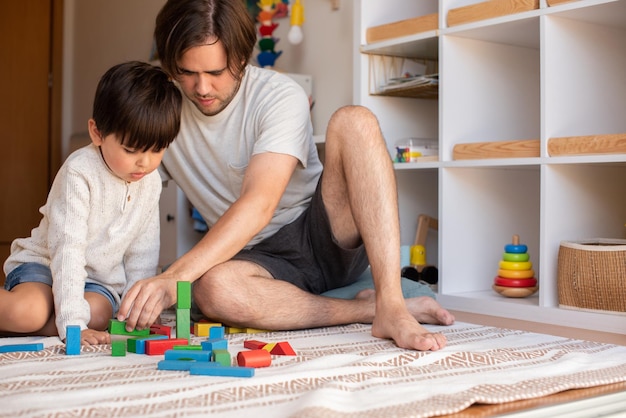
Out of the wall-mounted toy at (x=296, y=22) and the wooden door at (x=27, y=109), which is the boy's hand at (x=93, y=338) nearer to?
the wall-mounted toy at (x=296, y=22)

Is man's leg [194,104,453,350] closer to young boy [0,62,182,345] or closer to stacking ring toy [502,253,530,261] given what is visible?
young boy [0,62,182,345]

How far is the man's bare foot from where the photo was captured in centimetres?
154

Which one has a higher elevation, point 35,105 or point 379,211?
point 35,105

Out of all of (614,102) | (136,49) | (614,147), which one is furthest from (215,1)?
(136,49)

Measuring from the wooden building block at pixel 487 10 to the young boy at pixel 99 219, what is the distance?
88 centimetres

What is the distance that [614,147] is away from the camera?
6.03ft

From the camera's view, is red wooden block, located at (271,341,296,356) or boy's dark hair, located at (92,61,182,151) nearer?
red wooden block, located at (271,341,296,356)

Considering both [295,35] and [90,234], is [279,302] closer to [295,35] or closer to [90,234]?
[90,234]

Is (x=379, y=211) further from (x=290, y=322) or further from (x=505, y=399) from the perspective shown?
(x=505, y=399)

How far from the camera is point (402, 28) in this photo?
95.5 inches

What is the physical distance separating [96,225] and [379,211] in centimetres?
59

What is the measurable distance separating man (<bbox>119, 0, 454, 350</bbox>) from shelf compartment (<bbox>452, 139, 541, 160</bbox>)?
0.42 meters

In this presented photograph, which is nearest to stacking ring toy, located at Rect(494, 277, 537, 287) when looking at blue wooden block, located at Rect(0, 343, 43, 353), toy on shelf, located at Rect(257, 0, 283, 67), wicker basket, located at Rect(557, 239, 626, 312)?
wicker basket, located at Rect(557, 239, 626, 312)

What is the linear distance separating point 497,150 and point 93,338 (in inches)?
44.2
